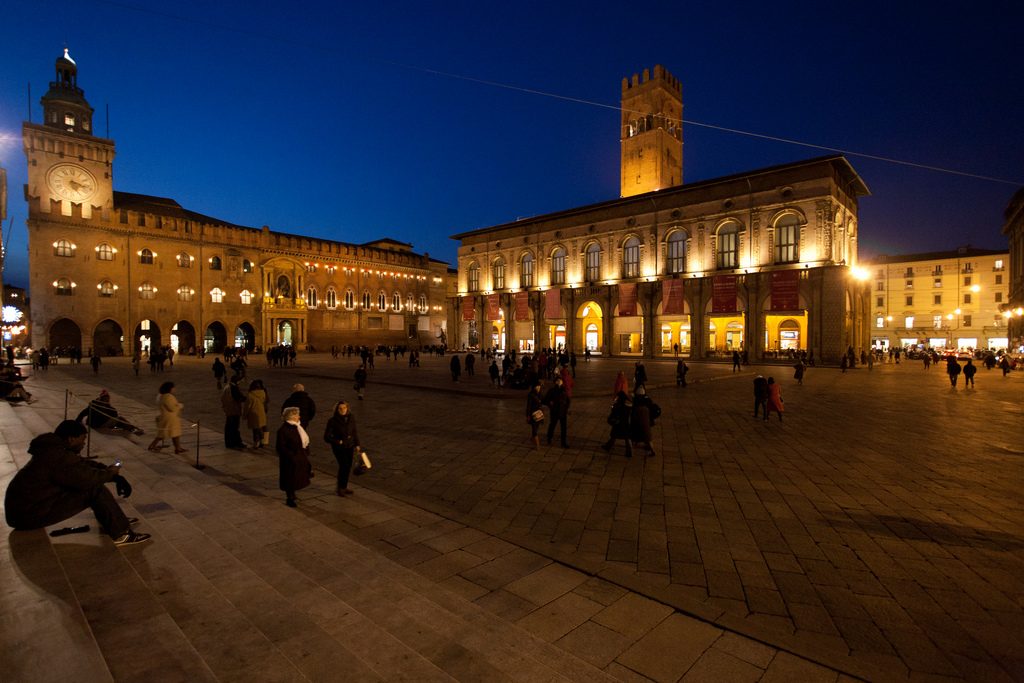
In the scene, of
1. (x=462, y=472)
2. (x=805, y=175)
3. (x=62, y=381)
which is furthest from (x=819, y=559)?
(x=805, y=175)

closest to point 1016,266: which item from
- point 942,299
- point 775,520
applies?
point 942,299

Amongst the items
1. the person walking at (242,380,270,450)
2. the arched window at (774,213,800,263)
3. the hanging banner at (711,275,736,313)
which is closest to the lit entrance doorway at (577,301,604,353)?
the hanging banner at (711,275,736,313)

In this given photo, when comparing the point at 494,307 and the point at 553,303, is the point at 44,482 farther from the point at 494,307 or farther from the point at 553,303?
the point at 494,307

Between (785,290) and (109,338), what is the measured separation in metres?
57.0

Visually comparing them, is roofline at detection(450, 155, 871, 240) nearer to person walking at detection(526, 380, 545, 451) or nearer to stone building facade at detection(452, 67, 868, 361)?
stone building facade at detection(452, 67, 868, 361)

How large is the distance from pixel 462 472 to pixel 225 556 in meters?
3.61

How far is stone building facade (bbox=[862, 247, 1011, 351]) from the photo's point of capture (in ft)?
185

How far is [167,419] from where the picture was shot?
8.71 m

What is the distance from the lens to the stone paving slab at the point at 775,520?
3.51 meters

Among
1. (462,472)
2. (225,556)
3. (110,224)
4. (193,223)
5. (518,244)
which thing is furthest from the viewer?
(518,244)

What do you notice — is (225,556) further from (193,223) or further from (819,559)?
(193,223)

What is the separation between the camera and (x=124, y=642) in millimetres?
3051

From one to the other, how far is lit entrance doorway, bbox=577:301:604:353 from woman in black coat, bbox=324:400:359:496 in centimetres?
4187

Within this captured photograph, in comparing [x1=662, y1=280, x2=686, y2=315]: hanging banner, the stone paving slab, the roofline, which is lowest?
the stone paving slab
